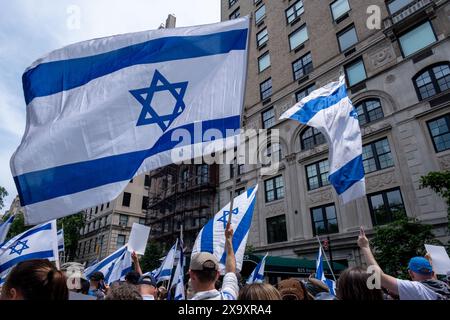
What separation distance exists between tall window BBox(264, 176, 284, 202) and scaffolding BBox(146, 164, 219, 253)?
323 inches

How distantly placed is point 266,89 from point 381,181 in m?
14.3

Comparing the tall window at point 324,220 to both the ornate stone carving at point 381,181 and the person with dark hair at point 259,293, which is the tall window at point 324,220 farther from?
the person with dark hair at point 259,293

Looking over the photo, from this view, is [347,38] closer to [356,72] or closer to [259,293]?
[356,72]

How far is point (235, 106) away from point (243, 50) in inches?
37.4

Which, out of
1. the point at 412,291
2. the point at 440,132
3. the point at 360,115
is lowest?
the point at 412,291

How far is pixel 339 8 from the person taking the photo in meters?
23.2

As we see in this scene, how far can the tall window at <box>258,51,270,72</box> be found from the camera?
2814 cm

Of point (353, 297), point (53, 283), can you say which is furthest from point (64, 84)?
point (353, 297)

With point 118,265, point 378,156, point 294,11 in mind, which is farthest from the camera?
point 294,11

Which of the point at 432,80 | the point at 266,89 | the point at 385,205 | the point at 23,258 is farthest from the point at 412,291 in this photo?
the point at 266,89

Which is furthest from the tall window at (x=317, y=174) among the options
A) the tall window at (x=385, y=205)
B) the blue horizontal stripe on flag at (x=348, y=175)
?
the blue horizontal stripe on flag at (x=348, y=175)

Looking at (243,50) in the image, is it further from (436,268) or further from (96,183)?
(436,268)

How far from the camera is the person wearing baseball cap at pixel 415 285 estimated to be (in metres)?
2.81
